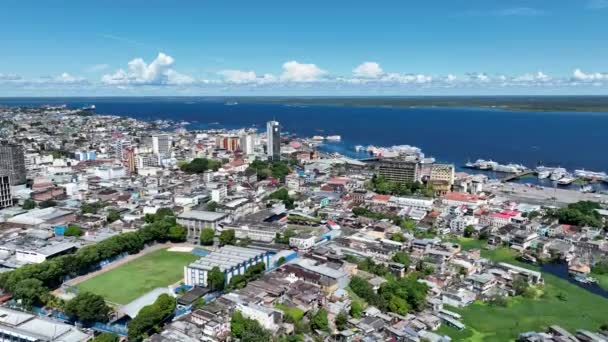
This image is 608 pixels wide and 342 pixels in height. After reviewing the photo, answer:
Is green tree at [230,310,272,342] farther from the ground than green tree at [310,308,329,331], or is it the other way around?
green tree at [230,310,272,342]

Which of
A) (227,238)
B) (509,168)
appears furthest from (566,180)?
(227,238)

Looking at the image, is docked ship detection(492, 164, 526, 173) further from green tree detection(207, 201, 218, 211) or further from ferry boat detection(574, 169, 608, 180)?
green tree detection(207, 201, 218, 211)

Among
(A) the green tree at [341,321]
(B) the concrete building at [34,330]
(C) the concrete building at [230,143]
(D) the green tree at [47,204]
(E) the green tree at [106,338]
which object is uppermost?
(C) the concrete building at [230,143]

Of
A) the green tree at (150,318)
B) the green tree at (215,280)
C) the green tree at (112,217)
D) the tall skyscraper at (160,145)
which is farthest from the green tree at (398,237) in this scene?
the tall skyscraper at (160,145)

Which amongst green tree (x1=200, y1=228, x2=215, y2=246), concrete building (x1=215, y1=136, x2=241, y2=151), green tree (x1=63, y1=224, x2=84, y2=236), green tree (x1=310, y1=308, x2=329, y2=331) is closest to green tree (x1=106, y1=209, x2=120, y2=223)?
green tree (x1=63, y1=224, x2=84, y2=236)

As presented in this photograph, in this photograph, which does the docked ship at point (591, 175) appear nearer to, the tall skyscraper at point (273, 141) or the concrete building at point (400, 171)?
the concrete building at point (400, 171)

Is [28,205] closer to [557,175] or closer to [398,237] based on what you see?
[398,237]

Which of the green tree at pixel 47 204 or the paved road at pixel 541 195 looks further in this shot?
the paved road at pixel 541 195

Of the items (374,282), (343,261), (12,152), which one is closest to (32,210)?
(12,152)
